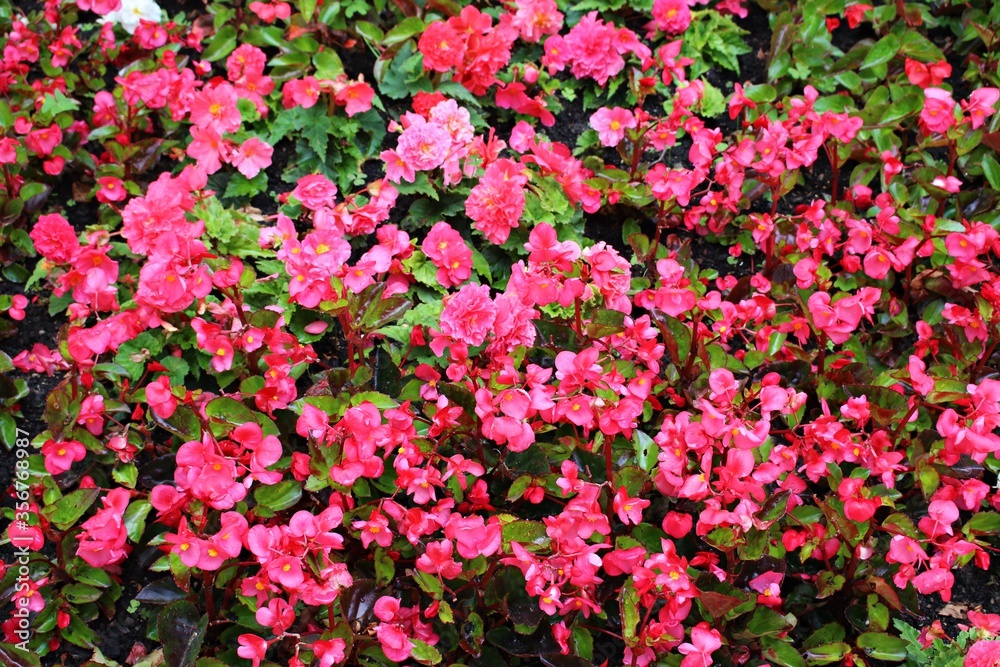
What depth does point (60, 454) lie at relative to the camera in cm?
244

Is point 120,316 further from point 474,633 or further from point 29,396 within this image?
point 474,633

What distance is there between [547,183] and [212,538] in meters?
1.54

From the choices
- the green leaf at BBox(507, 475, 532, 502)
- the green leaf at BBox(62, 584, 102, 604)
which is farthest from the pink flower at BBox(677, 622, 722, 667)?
the green leaf at BBox(62, 584, 102, 604)

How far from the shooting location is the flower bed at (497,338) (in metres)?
2.22

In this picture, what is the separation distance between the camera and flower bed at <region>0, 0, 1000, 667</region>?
222 cm

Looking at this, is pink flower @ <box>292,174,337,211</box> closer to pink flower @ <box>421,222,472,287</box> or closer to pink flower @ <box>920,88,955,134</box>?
pink flower @ <box>421,222,472,287</box>

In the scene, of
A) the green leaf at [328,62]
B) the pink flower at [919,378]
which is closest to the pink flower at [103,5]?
the green leaf at [328,62]

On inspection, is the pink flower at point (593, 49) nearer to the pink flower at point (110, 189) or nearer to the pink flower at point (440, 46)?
the pink flower at point (440, 46)

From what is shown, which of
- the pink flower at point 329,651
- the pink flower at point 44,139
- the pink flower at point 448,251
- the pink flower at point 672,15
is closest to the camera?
the pink flower at point 329,651

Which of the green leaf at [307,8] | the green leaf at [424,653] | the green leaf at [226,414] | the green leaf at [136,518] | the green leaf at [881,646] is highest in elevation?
the green leaf at [307,8]

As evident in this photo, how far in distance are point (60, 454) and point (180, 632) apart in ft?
2.10

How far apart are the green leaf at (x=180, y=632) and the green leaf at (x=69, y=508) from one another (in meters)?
0.41

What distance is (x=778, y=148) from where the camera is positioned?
284cm

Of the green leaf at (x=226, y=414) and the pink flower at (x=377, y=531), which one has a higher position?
the green leaf at (x=226, y=414)
